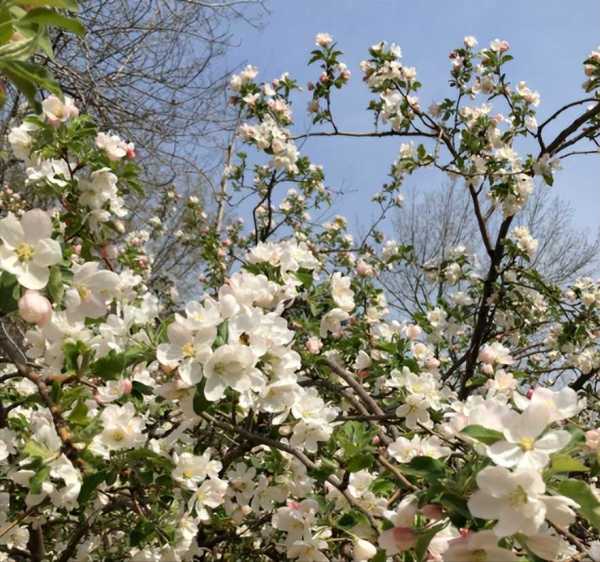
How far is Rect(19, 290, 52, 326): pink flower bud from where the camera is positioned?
3.26 ft

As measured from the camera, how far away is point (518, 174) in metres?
3.22

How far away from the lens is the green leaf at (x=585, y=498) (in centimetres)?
81

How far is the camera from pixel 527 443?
0.80 metres

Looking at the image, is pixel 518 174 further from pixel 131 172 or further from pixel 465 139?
pixel 131 172

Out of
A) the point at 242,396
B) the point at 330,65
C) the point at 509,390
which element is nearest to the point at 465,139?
the point at 330,65

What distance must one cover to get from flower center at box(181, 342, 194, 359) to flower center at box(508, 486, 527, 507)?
607 millimetres

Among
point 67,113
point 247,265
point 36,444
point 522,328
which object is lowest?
point 36,444

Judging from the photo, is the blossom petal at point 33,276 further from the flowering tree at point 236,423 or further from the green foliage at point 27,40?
the green foliage at point 27,40

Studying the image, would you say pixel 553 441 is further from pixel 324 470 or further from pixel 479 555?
pixel 324 470

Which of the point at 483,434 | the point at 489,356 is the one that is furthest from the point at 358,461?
the point at 489,356

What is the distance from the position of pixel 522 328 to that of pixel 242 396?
10.8ft

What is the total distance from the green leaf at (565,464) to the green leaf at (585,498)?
28 mm

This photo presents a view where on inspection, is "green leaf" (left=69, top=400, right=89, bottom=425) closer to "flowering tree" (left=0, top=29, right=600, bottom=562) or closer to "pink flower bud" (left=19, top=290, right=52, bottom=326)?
"flowering tree" (left=0, top=29, right=600, bottom=562)

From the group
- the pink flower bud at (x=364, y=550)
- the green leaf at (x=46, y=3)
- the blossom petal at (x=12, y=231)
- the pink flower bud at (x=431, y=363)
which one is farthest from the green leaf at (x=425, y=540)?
the pink flower bud at (x=431, y=363)
